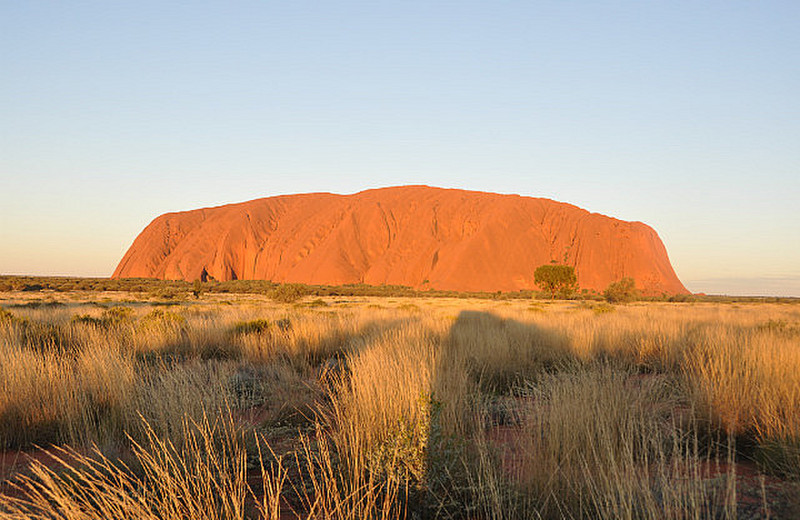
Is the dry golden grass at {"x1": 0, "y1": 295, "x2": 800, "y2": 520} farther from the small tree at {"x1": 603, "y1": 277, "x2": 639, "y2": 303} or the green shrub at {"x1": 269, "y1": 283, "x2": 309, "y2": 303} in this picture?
the small tree at {"x1": 603, "y1": 277, "x2": 639, "y2": 303}

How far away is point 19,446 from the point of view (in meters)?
4.16

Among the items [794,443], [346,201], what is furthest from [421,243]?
[794,443]

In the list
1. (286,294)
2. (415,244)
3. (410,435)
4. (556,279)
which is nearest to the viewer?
(410,435)

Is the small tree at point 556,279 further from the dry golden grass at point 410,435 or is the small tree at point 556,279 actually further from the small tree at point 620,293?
the dry golden grass at point 410,435

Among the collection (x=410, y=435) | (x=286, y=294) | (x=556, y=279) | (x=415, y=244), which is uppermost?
(x=415, y=244)

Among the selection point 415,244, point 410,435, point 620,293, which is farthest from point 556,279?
point 410,435

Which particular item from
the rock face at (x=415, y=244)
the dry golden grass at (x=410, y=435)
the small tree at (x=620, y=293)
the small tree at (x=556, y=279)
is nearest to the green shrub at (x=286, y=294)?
the dry golden grass at (x=410, y=435)

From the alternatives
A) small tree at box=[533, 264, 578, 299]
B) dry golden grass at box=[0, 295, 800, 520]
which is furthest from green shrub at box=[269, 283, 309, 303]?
small tree at box=[533, 264, 578, 299]

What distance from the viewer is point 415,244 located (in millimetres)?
75500

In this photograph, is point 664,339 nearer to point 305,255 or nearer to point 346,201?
point 305,255

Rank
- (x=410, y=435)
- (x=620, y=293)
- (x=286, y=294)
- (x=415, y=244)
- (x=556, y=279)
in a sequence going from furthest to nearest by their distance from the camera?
(x=415, y=244), (x=556, y=279), (x=620, y=293), (x=286, y=294), (x=410, y=435)

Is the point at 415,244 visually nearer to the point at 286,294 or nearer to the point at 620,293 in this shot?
the point at 620,293

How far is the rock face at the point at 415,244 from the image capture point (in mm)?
68438

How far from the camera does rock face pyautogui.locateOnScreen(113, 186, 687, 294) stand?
68438 millimetres
